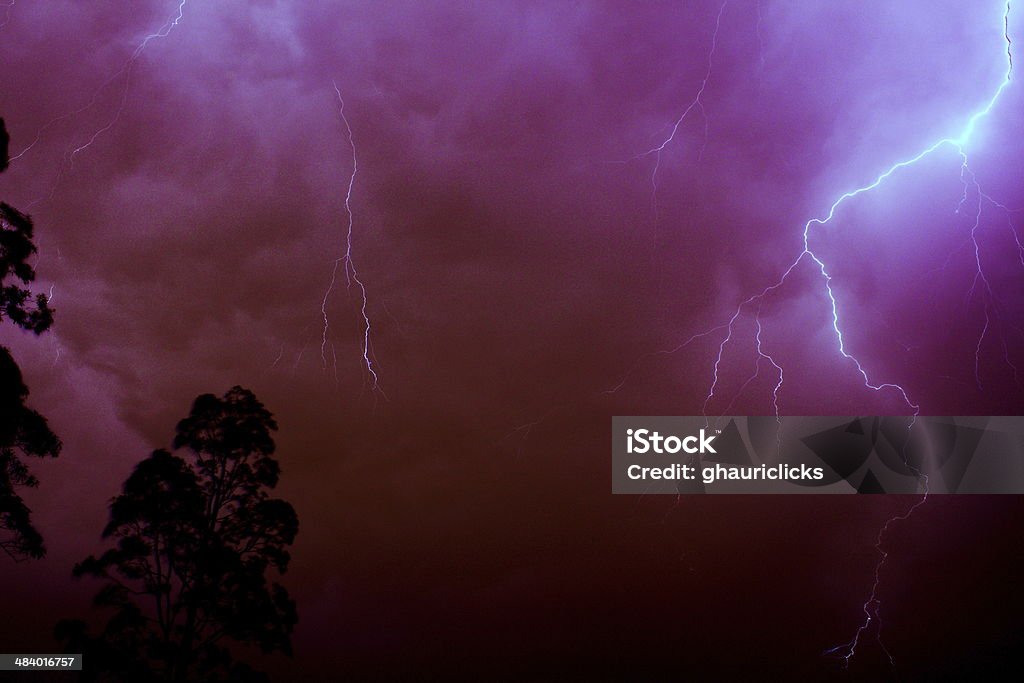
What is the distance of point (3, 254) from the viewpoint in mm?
7246

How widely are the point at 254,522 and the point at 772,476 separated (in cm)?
1121

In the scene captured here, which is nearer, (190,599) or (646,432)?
(190,599)

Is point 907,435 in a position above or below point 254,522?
above

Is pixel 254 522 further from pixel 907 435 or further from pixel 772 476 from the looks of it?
pixel 907 435

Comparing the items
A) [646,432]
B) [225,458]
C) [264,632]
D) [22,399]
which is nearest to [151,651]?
[264,632]

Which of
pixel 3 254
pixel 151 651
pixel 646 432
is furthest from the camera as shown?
pixel 646 432

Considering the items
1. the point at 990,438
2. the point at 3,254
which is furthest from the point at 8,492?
the point at 990,438

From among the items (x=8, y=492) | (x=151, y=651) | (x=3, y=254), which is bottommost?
(x=151, y=651)

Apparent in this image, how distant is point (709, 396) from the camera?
54.1ft

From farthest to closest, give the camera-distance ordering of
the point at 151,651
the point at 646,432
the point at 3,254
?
the point at 646,432, the point at 151,651, the point at 3,254

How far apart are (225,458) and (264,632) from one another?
8.98 feet

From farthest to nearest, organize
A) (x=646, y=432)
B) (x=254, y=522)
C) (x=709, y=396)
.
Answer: (x=709, y=396), (x=646, y=432), (x=254, y=522)

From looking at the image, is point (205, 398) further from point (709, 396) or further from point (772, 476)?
point (772, 476)

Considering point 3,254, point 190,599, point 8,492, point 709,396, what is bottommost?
point 190,599
